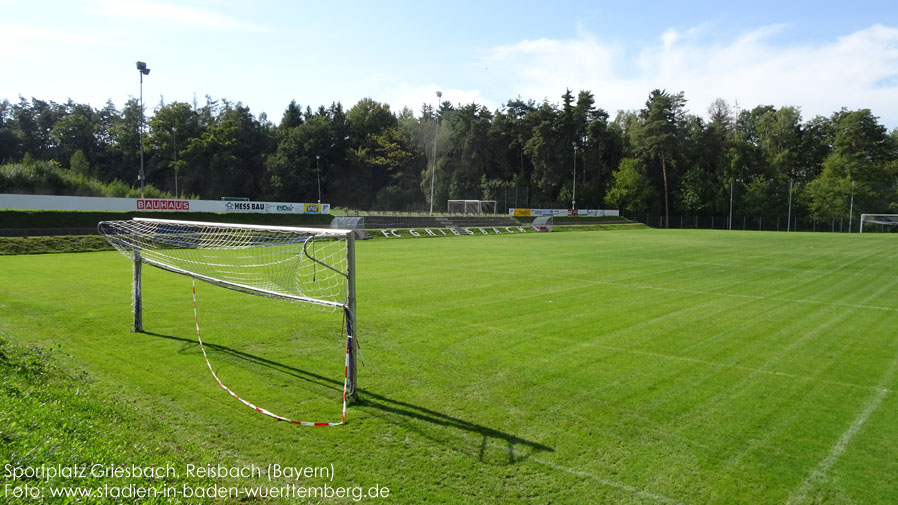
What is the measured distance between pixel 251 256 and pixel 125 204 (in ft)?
68.3

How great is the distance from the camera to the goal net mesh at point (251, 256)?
6.59 meters

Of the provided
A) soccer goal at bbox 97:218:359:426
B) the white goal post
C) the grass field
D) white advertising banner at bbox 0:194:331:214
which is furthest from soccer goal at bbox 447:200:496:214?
the grass field

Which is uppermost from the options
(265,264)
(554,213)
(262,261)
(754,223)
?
(554,213)

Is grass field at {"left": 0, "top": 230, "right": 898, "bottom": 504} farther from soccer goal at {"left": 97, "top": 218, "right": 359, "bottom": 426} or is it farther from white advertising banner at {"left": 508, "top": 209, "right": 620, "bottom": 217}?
white advertising banner at {"left": 508, "top": 209, "right": 620, "bottom": 217}

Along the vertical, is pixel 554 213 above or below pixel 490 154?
below

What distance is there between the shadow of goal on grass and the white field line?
1858 millimetres

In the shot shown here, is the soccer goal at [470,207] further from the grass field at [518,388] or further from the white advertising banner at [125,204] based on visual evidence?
the grass field at [518,388]

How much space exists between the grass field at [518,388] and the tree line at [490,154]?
58.4 metres

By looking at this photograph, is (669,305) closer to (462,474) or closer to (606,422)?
(606,422)

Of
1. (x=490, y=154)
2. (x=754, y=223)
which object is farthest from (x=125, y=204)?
(x=754, y=223)

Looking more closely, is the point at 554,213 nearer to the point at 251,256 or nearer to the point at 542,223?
the point at 542,223

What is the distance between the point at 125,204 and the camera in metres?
29.2

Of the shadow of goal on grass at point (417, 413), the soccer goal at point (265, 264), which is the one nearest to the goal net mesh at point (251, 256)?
the soccer goal at point (265, 264)

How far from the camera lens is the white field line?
12.8 feet
